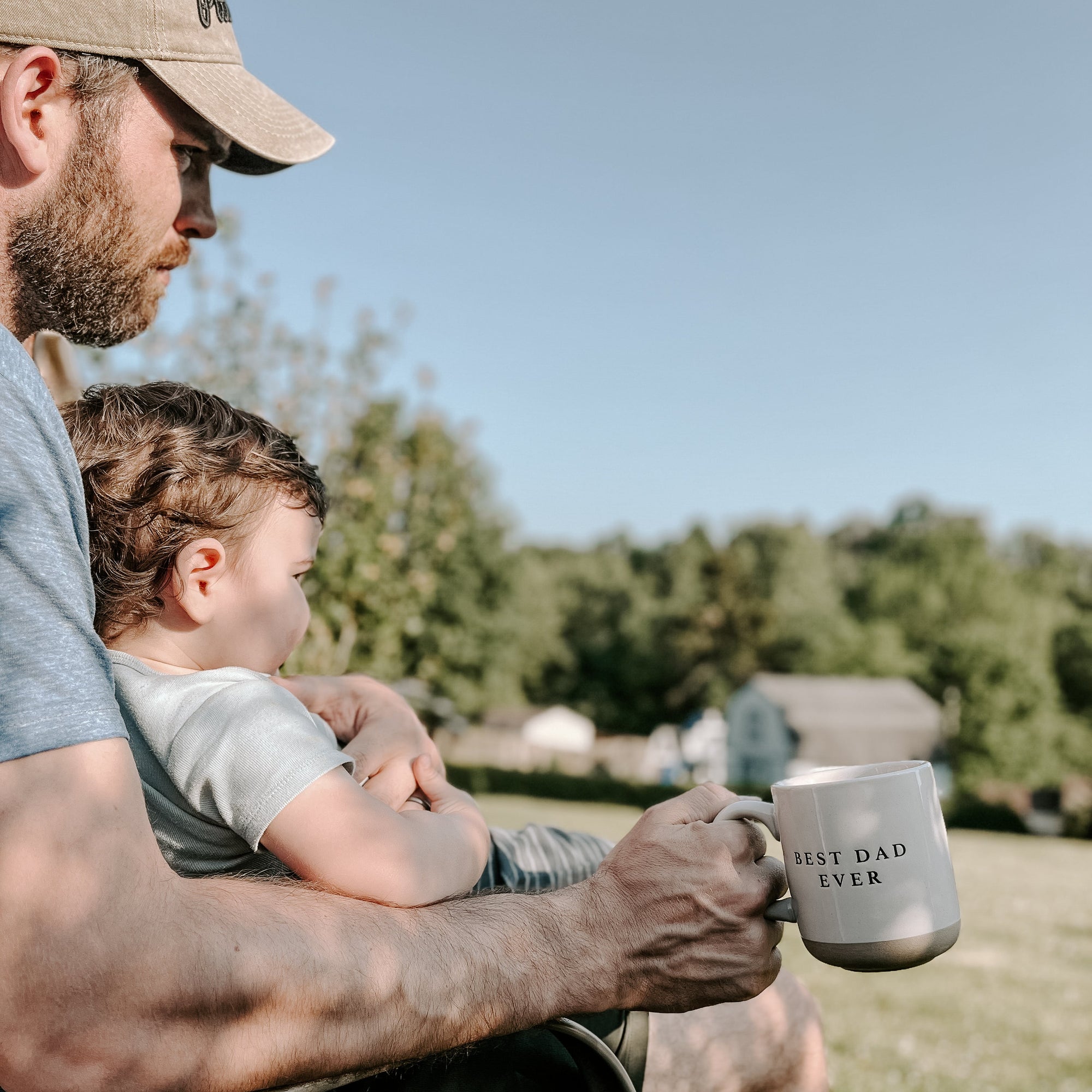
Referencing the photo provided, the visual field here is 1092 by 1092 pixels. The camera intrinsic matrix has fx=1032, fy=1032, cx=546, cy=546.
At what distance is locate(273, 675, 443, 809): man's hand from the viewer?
1.83 meters

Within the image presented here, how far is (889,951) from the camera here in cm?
142

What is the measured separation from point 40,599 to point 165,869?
347mm

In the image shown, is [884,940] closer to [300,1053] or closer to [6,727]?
[300,1053]

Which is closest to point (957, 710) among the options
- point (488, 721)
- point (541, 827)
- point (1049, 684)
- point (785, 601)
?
point (1049, 684)

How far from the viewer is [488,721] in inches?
2336

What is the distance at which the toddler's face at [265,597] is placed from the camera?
5.68ft

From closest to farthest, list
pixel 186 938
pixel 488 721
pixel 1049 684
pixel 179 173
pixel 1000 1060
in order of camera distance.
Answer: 1. pixel 186 938
2. pixel 179 173
3. pixel 1000 1060
4. pixel 1049 684
5. pixel 488 721

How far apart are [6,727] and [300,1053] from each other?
0.52 m

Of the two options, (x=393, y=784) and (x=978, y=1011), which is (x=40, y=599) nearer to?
(x=393, y=784)

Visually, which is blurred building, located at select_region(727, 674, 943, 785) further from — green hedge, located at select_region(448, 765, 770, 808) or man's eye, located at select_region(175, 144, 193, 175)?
man's eye, located at select_region(175, 144, 193, 175)

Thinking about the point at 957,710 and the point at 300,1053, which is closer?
the point at 300,1053

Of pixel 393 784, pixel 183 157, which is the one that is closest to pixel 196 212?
pixel 183 157

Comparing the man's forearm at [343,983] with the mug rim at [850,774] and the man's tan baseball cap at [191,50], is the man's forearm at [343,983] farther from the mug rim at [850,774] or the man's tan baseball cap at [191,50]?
the man's tan baseball cap at [191,50]

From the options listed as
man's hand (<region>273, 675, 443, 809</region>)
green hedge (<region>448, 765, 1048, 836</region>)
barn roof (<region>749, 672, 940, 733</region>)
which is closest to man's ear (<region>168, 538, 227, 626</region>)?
man's hand (<region>273, 675, 443, 809</region>)
